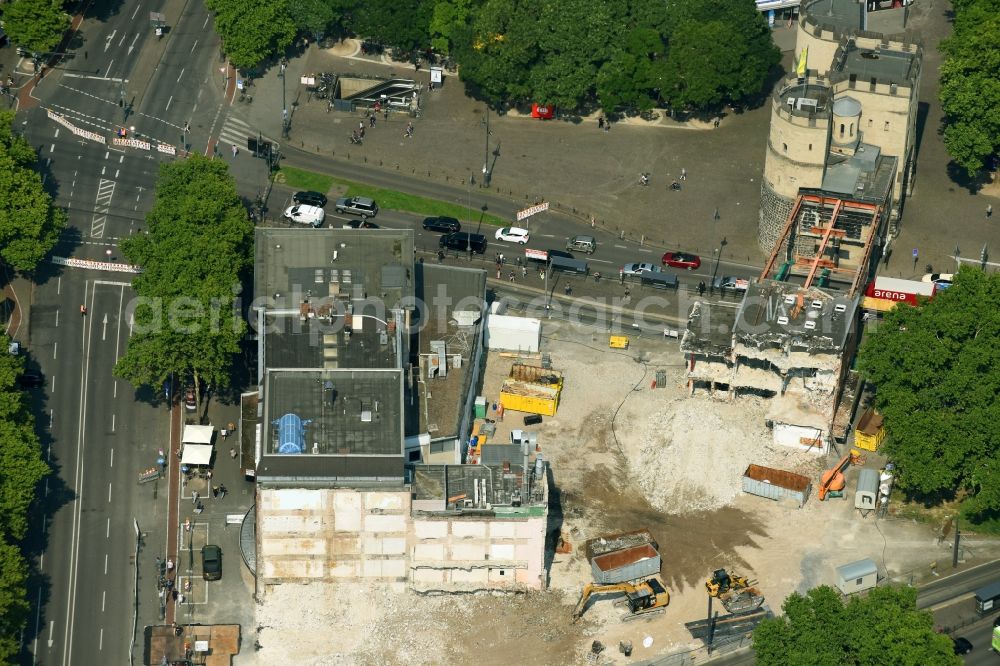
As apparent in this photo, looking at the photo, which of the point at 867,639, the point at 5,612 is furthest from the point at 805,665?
the point at 5,612

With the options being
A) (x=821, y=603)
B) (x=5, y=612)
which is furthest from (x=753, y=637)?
(x=5, y=612)

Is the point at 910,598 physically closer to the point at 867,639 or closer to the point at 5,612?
the point at 867,639

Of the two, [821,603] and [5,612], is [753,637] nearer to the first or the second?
[821,603]

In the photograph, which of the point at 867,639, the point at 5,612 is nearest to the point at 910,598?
the point at 867,639

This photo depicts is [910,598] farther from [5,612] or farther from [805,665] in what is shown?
[5,612]
